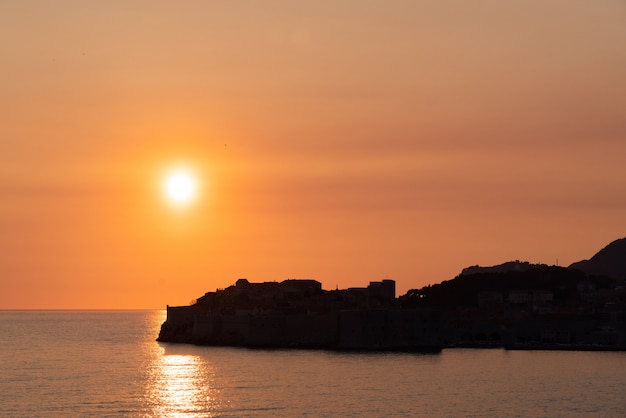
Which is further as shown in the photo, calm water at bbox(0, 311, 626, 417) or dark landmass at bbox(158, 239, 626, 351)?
dark landmass at bbox(158, 239, 626, 351)

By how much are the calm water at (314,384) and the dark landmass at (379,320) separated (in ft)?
15.4

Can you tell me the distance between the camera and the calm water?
3095 inches

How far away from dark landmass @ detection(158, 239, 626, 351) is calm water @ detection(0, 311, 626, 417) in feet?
15.4

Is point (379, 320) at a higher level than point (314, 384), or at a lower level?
higher

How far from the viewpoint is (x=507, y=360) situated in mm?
121375

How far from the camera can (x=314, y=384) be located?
305 feet

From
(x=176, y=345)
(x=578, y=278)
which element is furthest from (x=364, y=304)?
(x=578, y=278)

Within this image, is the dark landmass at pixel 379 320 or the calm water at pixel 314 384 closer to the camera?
the calm water at pixel 314 384

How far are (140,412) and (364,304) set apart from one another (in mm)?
77010

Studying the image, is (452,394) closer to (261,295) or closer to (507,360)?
(507,360)

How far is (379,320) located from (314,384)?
4010 cm

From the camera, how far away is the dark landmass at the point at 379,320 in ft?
434

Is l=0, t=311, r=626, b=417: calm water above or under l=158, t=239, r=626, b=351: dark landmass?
under

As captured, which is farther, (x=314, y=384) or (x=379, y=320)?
(x=379, y=320)
